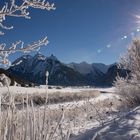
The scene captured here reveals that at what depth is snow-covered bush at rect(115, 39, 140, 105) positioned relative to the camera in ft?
42.8

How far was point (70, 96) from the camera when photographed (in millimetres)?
26047

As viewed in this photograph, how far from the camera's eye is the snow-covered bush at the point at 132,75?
42.8 feet

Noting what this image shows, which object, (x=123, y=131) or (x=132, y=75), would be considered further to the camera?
(x=132, y=75)

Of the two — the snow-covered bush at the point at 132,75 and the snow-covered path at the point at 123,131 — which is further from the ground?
the snow-covered bush at the point at 132,75

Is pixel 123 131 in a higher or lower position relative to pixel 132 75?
lower

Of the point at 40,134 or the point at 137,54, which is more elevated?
the point at 137,54

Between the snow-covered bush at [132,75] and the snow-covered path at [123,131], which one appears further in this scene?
the snow-covered bush at [132,75]

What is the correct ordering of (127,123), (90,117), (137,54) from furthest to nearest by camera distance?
(137,54)
(90,117)
(127,123)

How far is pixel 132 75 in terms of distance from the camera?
13.8m

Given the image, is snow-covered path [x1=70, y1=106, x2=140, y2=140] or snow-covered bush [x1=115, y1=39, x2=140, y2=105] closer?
snow-covered path [x1=70, y1=106, x2=140, y2=140]

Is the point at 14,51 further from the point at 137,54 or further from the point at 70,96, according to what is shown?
the point at 70,96

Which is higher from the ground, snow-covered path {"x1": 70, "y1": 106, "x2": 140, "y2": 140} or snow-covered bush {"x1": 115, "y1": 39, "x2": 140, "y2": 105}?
snow-covered bush {"x1": 115, "y1": 39, "x2": 140, "y2": 105}

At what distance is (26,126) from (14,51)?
54.7 inches

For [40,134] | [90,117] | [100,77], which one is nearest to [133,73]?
[90,117]
